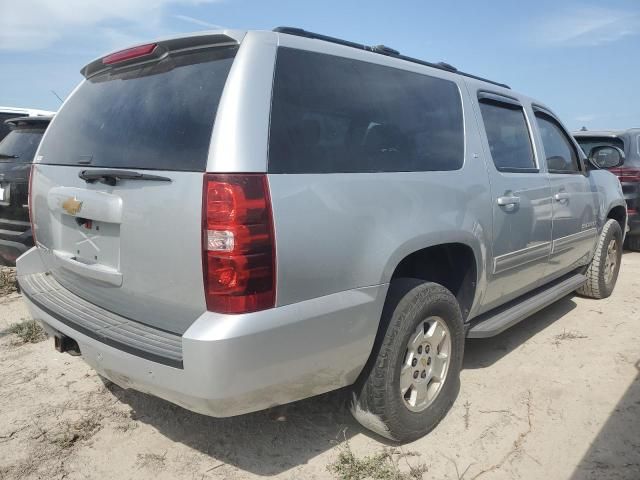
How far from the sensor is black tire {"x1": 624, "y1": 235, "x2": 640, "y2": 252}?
7.81 metres

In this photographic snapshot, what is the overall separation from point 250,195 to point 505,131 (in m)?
2.36

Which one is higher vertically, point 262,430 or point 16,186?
point 16,186

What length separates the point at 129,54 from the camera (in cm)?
237

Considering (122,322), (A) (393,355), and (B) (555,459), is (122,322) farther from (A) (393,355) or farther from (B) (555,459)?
(B) (555,459)

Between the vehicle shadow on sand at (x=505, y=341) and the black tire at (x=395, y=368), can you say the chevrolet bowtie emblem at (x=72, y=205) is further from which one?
the vehicle shadow on sand at (x=505, y=341)

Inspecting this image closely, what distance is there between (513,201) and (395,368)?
1.46 meters

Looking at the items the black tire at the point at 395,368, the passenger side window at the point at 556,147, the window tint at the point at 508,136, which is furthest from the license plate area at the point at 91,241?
the passenger side window at the point at 556,147

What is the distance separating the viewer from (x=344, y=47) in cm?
241

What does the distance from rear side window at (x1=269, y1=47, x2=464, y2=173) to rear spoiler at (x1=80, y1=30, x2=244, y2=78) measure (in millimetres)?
230

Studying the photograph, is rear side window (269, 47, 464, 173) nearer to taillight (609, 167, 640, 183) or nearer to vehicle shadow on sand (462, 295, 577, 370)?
vehicle shadow on sand (462, 295, 577, 370)

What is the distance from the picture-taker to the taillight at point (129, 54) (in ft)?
7.47

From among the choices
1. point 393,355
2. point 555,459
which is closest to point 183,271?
point 393,355

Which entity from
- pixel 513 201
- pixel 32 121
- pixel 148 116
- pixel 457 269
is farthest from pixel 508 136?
pixel 32 121

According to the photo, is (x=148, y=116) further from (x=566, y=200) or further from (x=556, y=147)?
(x=556, y=147)
